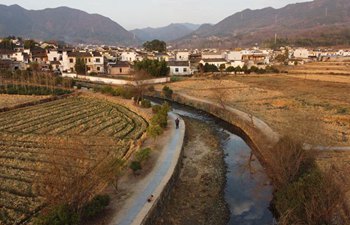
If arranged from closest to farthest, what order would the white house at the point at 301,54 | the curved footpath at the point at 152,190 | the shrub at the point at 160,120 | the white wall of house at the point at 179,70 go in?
the curved footpath at the point at 152,190
the shrub at the point at 160,120
the white wall of house at the point at 179,70
the white house at the point at 301,54

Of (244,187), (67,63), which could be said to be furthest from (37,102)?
(67,63)

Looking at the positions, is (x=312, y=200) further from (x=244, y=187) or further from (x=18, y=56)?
(x=18, y=56)

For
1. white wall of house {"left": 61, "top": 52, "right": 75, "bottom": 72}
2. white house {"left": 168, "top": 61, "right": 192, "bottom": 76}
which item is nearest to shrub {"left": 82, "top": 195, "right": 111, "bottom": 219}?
white house {"left": 168, "top": 61, "right": 192, "bottom": 76}

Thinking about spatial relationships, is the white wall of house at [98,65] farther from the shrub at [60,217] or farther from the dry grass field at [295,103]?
the shrub at [60,217]

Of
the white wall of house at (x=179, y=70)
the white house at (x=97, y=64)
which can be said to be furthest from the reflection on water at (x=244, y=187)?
the white house at (x=97, y=64)

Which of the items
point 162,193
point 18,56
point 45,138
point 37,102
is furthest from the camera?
point 18,56

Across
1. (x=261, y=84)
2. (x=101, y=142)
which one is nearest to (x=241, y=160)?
(x=101, y=142)
